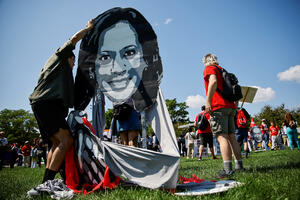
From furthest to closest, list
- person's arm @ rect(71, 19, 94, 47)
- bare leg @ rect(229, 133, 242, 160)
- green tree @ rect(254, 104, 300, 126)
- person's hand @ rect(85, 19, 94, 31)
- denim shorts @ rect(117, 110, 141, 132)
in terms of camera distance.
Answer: green tree @ rect(254, 104, 300, 126) → denim shorts @ rect(117, 110, 141, 132) → bare leg @ rect(229, 133, 242, 160) → person's hand @ rect(85, 19, 94, 31) → person's arm @ rect(71, 19, 94, 47)

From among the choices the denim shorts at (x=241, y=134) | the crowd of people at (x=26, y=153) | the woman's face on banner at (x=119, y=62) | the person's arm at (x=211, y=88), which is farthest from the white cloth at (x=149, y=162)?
the crowd of people at (x=26, y=153)

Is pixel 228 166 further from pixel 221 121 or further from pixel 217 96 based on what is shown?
pixel 217 96

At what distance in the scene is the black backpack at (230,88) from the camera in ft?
11.1

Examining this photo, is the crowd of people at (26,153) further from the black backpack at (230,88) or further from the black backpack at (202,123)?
the black backpack at (230,88)

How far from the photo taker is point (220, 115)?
3.40 m

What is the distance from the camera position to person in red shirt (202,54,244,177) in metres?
3.30

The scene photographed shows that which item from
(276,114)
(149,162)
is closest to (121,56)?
(149,162)

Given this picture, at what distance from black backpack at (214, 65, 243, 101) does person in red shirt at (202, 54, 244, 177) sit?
2.4 inches

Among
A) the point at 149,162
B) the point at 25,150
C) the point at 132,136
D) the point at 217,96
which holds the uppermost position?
the point at 217,96

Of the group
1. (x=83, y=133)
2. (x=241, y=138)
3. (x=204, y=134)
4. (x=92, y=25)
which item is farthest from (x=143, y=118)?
(x=204, y=134)

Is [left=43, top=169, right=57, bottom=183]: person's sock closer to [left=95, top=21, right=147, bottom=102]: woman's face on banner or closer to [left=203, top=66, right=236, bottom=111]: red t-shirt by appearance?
[left=95, top=21, right=147, bottom=102]: woman's face on banner

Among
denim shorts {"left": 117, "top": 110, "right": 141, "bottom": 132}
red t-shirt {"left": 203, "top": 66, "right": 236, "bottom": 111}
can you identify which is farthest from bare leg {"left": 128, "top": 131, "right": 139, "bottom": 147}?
red t-shirt {"left": 203, "top": 66, "right": 236, "bottom": 111}

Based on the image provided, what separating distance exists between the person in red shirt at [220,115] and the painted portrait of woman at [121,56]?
1005 millimetres

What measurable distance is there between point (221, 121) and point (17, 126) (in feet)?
178
